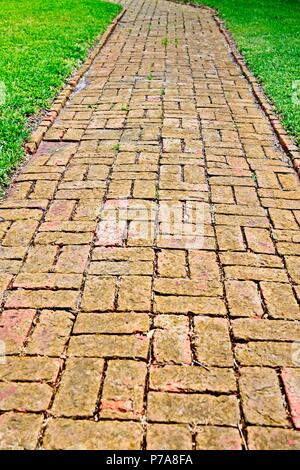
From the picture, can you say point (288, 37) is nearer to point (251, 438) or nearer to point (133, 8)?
point (133, 8)

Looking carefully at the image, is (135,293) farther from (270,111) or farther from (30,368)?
(270,111)

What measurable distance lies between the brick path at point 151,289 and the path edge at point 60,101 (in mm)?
106

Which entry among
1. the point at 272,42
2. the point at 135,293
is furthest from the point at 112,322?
the point at 272,42

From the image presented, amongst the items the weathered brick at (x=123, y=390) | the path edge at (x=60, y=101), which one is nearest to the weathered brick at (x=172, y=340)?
the weathered brick at (x=123, y=390)

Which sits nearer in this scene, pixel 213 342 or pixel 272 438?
pixel 272 438

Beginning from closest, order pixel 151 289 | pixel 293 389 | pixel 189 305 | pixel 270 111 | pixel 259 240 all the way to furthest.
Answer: pixel 293 389 → pixel 189 305 → pixel 151 289 → pixel 259 240 → pixel 270 111

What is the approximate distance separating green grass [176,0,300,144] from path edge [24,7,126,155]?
2.71 metres

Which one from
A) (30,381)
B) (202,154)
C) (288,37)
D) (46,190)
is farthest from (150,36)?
(30,381)

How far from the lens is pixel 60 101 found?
5.74m

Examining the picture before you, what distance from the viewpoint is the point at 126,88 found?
638 centimetres

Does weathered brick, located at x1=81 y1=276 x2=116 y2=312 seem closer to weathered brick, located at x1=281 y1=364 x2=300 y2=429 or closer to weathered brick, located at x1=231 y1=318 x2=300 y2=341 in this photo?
weathered brick, located at x1=231 y1=318 x2=300 y2=341

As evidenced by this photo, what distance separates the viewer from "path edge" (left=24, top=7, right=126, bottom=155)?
4.64 meters

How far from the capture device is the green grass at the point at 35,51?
489 centimetres

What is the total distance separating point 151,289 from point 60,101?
12.3 ft
